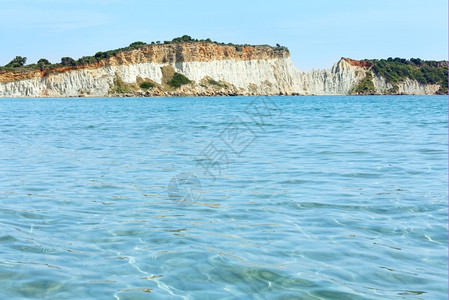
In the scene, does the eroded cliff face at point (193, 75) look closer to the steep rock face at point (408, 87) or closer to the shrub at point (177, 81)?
the steep rock face at point (408, 87)

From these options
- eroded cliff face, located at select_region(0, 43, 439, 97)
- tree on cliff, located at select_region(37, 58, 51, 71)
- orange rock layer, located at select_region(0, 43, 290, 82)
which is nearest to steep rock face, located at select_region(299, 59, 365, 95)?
eroded cliff face, located at select_region(0, 43, 439, 97)

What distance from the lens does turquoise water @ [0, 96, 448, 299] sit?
5.44m

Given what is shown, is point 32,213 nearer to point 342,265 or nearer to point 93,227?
point 93,227

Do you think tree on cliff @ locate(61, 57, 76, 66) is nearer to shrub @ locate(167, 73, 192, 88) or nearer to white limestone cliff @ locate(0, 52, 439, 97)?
white limestone cliff @ locate(0, 52, 439, 97)

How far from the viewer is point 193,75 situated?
13388 cm

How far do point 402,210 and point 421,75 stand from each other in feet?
596

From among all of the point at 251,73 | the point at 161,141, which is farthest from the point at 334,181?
the point at 251,73

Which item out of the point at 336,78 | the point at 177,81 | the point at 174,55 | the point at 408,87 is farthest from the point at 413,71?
the point at 177,81

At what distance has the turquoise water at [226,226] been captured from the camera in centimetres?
544

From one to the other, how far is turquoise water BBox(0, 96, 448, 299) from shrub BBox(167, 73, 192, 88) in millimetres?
115982

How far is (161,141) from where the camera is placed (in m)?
19.9

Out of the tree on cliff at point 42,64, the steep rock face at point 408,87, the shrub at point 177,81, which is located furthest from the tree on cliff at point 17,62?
the steep rock face at point 408,87

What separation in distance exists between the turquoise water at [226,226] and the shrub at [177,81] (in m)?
116

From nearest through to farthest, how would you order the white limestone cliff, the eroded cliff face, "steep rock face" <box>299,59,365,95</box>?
the white limestone cliff < the eroded cliff face < "steep rock face" <box>299,59,365,95</box>
